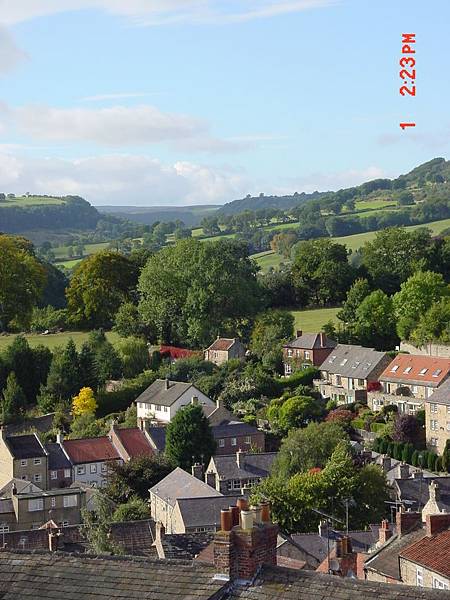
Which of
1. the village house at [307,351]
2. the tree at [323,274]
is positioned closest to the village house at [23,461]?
the village house at [307,351]

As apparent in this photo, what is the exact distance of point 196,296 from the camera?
67.7 meters

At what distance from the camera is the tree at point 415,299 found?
6259cm

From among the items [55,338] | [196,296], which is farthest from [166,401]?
[55,338]

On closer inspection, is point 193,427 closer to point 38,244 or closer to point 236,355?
point 236,355

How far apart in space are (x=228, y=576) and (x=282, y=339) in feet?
178

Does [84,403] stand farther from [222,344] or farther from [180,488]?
[180,488]

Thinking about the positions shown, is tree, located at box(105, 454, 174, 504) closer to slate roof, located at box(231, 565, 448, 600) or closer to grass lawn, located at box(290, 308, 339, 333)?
grass lawn, located at box(290, 308, 339, 333)

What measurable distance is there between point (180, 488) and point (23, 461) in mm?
10540

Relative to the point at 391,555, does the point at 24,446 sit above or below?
below

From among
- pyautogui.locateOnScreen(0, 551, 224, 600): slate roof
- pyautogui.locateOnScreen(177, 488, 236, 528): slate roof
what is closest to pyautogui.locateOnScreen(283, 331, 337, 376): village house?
pyautogui.locateOnScreen(177, 488, 236, 528): slate roof

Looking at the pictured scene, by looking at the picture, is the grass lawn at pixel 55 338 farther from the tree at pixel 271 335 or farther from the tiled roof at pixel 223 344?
the tree at pixel 271 335

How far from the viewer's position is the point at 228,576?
1087 centimetres

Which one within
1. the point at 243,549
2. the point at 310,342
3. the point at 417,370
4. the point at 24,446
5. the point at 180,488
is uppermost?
the point at 243,549

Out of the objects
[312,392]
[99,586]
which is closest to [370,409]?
[312,392]
